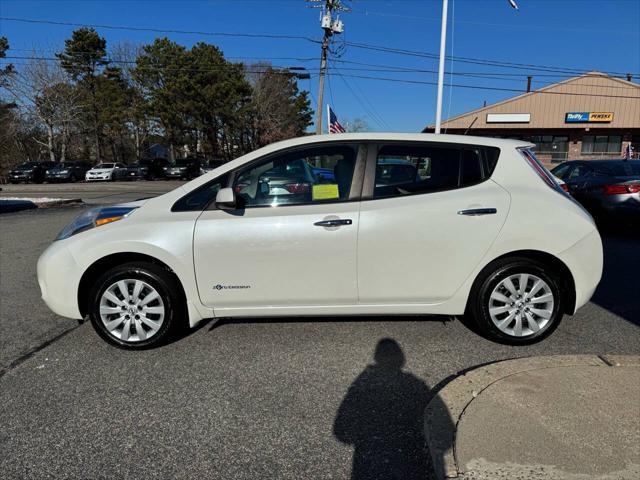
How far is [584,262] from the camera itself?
3.49 meters

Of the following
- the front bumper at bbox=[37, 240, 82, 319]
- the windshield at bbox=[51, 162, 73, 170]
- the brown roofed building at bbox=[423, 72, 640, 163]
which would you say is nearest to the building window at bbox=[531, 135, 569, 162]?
the brown roofed building at bbox=[423, 72, 640, 163]

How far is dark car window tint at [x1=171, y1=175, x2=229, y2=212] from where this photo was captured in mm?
3502

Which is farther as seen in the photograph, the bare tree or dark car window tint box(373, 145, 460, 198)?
the bare tree

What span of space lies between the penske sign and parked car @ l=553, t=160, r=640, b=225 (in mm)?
32661

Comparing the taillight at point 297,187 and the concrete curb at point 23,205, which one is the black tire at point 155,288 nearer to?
the taillight at point 297,187

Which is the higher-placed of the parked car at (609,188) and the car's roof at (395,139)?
the car's roof at (395,139)

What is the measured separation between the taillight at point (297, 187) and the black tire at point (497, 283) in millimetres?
1553

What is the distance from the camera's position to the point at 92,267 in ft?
11.6

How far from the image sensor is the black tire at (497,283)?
3.50 meters

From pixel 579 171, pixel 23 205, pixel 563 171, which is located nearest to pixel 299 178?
pixel 579 171

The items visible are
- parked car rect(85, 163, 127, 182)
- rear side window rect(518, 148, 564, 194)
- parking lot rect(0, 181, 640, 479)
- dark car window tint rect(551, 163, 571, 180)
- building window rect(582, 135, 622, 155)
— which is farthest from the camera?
building window rect(582, 135, 622, 155)

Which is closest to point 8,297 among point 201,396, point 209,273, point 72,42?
point 209,273

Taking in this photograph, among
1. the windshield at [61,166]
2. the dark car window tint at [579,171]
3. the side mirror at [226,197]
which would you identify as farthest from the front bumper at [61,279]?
the windshield at [61,166]

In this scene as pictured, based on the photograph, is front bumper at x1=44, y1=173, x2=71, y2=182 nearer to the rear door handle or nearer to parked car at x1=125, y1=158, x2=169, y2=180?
parked car at x1=125, y1=158, x2=169, y2=180
